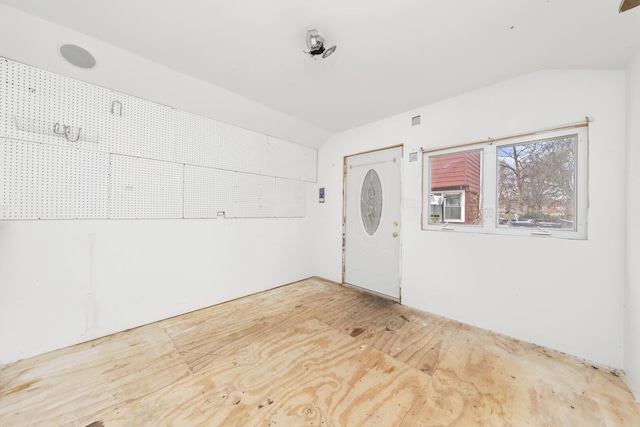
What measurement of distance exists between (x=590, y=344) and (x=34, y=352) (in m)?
4.85

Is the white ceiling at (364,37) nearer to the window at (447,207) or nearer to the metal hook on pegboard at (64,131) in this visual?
the metal hook on pegboard at (64,131)

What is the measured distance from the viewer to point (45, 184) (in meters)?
1.98

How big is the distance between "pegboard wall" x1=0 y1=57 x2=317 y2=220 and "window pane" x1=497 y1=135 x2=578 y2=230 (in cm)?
319

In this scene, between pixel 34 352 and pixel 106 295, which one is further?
pixel 106 295

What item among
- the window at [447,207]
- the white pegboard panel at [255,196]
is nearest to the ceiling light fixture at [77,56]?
the white pegboard panel at [255,196]

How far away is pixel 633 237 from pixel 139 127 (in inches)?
180

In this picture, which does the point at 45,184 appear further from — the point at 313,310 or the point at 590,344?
the point at 590,344

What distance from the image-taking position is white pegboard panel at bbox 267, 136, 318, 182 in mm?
3652

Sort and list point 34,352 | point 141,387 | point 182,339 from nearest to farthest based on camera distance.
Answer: point 141,387 < point 34,352 < point 182,339

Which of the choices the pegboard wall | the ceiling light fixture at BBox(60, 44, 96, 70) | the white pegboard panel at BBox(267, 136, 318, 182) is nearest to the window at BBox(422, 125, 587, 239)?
the white pegboard panel at BBox(267, 136, 318, 182)

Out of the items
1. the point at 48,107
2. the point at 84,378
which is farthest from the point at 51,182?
the point at 84,378

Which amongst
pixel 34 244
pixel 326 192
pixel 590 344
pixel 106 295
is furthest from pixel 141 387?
pixel 590 344

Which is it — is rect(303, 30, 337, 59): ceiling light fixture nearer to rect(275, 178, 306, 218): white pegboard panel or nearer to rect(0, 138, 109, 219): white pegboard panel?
rect(275, 178, 306, 218): white pegboard panel

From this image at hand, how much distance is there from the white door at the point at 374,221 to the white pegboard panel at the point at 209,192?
1.93 meters
